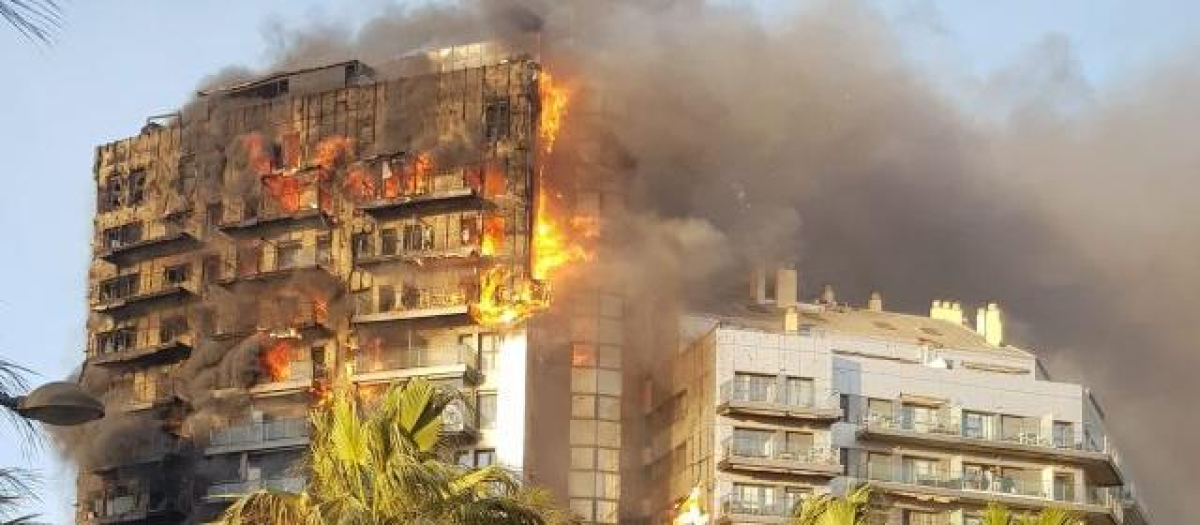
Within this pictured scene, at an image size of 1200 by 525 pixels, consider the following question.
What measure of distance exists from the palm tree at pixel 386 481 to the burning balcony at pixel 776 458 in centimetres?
9284

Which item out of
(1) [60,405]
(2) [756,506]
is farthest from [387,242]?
(1) [60,405]

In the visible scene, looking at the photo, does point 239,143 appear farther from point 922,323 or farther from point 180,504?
point 922,323

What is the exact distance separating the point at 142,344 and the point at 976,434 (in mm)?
52684

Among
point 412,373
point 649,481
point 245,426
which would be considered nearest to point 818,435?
point 649,481

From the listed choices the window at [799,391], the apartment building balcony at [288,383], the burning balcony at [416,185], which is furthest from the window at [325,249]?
the window at [799,391]

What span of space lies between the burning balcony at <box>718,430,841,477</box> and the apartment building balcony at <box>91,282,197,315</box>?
130ft

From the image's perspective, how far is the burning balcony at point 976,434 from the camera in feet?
460

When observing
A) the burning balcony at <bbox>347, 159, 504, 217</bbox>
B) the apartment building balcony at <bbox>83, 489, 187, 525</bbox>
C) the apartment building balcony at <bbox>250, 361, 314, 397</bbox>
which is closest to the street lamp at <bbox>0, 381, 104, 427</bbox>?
the burning balcony at <bbox>347, 159, 504, 217</bbox>

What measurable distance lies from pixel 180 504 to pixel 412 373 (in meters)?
16.8

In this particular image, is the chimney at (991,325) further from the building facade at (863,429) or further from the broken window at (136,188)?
Result: the broken window at (136,188)

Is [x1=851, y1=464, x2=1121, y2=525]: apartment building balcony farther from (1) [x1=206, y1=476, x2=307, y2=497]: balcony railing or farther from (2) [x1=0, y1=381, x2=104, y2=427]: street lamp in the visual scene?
(2) [x1=0, y1=381, x2=104, y2=427]: street lamp

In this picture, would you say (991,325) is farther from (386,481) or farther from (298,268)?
(386,481)

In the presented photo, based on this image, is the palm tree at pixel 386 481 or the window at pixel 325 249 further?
the window at pixel 325 249

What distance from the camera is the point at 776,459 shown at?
13475 centimetres
